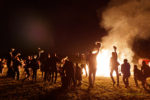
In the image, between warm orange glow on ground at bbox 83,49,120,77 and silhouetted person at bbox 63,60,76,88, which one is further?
warm orange glow on ground at bbox 83,49,120,77

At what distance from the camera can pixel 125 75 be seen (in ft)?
33.1

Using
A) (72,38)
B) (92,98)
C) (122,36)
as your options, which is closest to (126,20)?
(122,36)

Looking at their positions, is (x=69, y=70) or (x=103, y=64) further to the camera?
(x=103, y=64)

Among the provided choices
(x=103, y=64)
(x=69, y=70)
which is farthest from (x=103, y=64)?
(x=69, y=70)

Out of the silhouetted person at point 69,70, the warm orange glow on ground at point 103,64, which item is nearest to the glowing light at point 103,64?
the warm orange glow on ground at point 103,64

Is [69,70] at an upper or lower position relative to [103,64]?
lower

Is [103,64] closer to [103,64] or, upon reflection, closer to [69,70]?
[103,64]

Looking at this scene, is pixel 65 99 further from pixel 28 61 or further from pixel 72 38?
pixel 72 38

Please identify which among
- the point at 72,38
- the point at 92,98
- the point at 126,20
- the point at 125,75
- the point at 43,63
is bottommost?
the point at 92,98

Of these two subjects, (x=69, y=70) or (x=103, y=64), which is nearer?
(x=69, y=70)

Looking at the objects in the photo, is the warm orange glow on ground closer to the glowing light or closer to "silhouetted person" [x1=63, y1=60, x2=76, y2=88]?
the glowing light

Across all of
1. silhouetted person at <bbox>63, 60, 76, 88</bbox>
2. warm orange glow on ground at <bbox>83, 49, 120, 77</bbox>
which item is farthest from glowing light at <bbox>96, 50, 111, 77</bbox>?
silhouetted person at <bbox>63, 60, 76, 88</bbox>

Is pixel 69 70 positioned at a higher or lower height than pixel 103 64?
lower

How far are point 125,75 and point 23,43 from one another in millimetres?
55289
